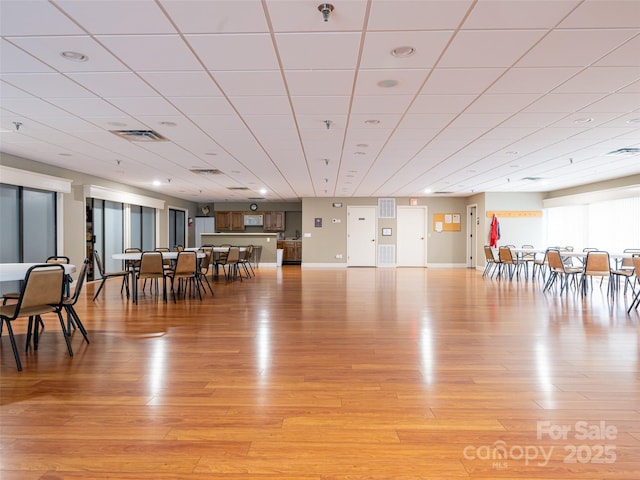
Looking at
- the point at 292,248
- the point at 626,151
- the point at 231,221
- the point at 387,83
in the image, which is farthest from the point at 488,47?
the point at 231,221

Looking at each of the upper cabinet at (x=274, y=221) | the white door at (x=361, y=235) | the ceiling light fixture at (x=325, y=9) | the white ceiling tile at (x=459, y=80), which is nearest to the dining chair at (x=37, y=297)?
the ceiling light fixture at (x=325, y=9)

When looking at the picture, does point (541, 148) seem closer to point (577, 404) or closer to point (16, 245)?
point (577, 404)

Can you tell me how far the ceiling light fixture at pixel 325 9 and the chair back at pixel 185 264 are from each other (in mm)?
4840

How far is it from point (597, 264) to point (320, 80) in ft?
20.1

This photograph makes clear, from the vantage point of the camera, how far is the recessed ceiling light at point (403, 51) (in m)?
2.84

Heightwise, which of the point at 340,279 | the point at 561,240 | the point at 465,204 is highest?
the point at 465,204

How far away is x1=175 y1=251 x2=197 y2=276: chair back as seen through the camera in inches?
248

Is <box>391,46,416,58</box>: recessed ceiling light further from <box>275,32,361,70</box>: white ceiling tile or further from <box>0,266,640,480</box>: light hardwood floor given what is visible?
<box>0,266,640,480</box>: light hardwood floor

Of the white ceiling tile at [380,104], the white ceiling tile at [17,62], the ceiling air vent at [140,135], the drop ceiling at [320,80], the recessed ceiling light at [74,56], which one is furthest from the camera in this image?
the ceiling air vent at [140,135]

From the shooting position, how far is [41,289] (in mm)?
3234

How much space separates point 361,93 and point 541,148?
4002mm

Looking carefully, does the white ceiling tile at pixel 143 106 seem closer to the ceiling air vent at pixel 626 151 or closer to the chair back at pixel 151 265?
the chair back at pixel 151 265

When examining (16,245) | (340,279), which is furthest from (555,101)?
(16,245)

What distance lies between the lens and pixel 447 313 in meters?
5.20
